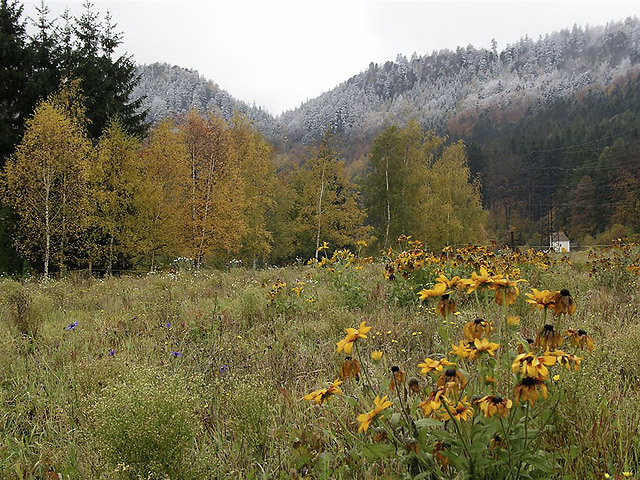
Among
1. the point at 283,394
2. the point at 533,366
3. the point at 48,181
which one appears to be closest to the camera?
the point at 533,366

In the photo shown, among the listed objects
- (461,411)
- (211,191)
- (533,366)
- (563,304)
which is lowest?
(461,411)

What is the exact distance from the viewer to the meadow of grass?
140 cm

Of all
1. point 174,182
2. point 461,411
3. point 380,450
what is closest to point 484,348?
point 461,411

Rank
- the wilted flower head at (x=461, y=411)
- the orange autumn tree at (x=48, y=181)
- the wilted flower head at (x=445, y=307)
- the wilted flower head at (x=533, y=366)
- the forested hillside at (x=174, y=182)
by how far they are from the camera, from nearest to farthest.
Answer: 1. the wilted flower head at (x=533, y=366)
2. the wilted flower head at (x=461, y=411)
3. the wilted flower head at (x=445, y=307)
4. the orange autumn tree at (x=48, y=181)
5. the forested hillside at (x=174, y=182)

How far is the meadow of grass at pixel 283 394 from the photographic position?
1.40 m

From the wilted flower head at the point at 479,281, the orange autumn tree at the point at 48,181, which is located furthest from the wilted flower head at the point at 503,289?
the orange autumn tree at the point at 48,181

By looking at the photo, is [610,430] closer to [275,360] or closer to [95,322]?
[275,360]

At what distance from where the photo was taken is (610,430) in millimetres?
1698

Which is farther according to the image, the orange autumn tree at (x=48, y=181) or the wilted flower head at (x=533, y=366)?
the orange autumn tree at (x=48, y=181)

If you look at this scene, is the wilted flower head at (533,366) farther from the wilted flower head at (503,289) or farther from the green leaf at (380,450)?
the green leaf at (380,450)

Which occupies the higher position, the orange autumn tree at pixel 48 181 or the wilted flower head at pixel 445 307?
the orange autumn tree at pixel 48 181

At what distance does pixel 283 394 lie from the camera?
2285 mm

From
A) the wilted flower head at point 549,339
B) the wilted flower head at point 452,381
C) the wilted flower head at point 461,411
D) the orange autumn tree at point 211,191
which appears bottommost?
the wilted flower head at point 461,411

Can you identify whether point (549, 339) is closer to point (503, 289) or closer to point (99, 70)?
point (503, 289)
